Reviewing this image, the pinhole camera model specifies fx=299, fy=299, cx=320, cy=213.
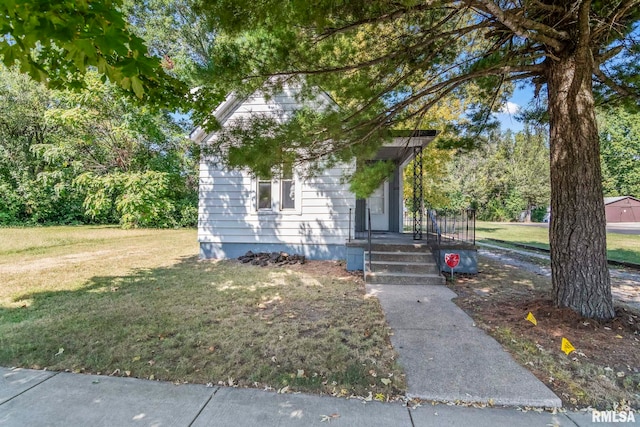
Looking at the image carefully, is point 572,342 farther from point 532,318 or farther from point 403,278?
point 403,278

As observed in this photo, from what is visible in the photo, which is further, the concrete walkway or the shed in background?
the shed in background

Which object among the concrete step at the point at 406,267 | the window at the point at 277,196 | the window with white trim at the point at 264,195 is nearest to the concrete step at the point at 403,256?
the concrete step at the point at 406,267

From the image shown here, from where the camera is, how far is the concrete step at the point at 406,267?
6.12 meters

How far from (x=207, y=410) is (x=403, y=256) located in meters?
5.08

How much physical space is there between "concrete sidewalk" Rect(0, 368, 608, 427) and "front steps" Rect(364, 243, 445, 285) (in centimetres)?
367

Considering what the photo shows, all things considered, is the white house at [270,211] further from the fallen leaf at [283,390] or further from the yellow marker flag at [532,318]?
the fallen leaf at [283,390]

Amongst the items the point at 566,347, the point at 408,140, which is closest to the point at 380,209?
the point at 408,140

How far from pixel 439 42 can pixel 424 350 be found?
429 centimetres

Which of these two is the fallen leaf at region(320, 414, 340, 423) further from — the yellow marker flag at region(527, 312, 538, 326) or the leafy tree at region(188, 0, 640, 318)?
the yellow marker flag at region(527, 312, 538, 326)

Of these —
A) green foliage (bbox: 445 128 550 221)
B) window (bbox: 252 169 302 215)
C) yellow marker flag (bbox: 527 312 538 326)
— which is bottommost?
yellow marker flag (bbox: 527 312 538 326)

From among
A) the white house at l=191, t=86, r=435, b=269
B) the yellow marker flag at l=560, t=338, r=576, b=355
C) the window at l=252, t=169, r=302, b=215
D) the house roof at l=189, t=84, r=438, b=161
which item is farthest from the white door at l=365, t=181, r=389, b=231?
the yellow marker flag at l=560, t=338, r=576, b=355

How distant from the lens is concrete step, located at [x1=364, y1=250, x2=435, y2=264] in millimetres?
6398

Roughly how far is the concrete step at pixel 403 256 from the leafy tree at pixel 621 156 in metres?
41.0

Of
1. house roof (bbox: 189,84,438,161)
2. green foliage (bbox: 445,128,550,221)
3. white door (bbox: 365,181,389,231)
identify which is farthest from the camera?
green foliage (bbox: 445,128,550,221)
